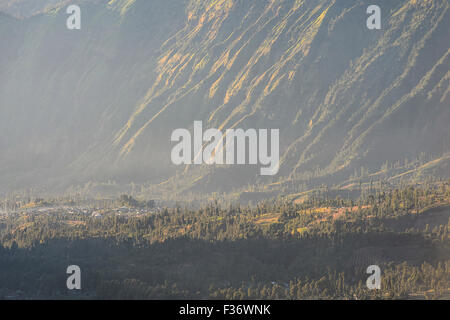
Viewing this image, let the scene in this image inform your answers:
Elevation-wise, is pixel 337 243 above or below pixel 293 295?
above

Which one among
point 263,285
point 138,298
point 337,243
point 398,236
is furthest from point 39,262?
point 398,236

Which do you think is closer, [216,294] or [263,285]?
[216,294]

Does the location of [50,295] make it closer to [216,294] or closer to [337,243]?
[216,294]

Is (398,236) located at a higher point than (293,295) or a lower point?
higher

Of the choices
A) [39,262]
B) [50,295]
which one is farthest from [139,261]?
[50,295]
